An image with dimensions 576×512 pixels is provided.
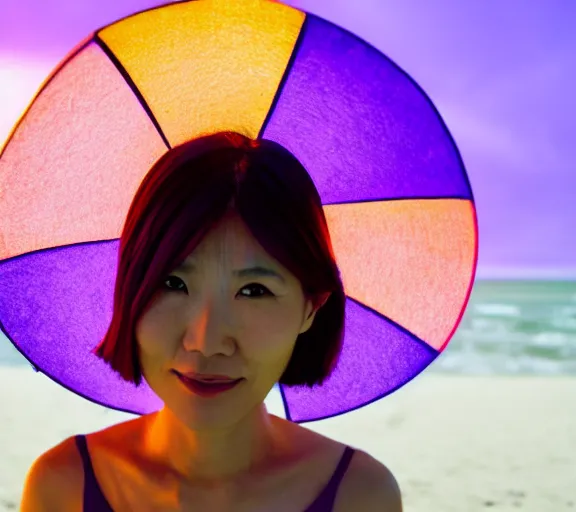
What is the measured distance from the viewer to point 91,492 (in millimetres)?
1107

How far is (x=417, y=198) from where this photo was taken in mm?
1175

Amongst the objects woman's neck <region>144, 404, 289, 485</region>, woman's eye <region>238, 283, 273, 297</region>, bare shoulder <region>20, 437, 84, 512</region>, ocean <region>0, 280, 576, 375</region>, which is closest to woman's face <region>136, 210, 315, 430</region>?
woman's eye <region>238, 283, 273, 297</region>

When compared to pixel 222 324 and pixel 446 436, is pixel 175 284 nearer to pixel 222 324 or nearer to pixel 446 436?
pixel 222 324

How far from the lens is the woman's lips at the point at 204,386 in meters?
0.97

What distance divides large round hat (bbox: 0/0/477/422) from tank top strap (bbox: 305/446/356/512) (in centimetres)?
17

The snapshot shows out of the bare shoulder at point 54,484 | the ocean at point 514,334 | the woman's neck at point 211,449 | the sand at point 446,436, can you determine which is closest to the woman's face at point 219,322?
the woman's neck at point 211,449

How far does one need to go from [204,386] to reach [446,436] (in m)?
4.01

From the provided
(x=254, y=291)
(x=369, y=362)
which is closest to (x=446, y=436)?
(x=369, y=362)

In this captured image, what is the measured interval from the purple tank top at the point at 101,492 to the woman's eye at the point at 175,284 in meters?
0.37

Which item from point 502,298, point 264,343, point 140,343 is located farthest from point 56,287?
point 502,298

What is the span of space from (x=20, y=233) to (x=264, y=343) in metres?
0.49

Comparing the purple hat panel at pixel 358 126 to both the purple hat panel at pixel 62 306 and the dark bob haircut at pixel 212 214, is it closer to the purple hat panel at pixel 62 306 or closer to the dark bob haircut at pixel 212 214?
the dark bob haircut at pixel 212 214

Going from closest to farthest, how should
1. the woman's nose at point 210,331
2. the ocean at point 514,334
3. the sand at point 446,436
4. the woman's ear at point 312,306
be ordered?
the woman's nose at point 210,331 < the woman's ear at point 312,306 < the sand at point 446,436 < the ocean at point 514,334

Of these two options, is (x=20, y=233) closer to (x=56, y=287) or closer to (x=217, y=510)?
(x=56, y=287)
